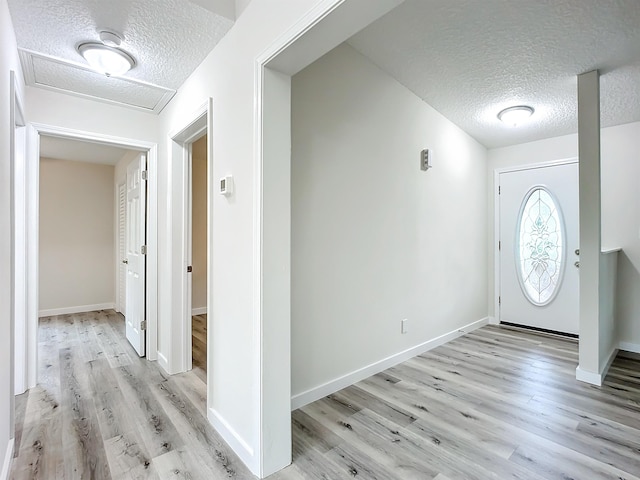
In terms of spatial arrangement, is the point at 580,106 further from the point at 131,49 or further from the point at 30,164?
the point at 30,164

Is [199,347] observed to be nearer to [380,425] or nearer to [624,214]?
[380,425]

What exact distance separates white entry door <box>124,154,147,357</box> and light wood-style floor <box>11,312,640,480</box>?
1.22 ft

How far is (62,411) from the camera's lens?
7.23 ft

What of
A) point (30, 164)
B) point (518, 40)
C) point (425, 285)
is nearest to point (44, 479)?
point (30, 164)

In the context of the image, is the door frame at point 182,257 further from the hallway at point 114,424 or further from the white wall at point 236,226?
the white wall at point 236,226

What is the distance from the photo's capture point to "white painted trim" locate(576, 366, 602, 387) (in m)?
2.61

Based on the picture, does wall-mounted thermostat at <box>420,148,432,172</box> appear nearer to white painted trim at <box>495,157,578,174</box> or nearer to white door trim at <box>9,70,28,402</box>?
white painted trim at <box>495,157,578,174</box>

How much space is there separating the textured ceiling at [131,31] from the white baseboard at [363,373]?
96.7 inches

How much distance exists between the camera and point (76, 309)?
512cm

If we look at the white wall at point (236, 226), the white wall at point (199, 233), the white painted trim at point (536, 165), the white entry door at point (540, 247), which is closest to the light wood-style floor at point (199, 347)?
the white wall at point (199, 233)

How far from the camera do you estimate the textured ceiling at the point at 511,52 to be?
205 cm

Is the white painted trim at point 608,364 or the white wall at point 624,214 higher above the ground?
the white wall at point 624,214

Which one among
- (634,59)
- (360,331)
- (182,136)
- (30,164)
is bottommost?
(360,331)

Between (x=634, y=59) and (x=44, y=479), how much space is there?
462 centimetres
